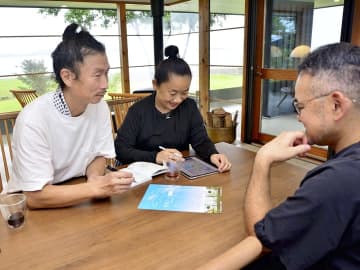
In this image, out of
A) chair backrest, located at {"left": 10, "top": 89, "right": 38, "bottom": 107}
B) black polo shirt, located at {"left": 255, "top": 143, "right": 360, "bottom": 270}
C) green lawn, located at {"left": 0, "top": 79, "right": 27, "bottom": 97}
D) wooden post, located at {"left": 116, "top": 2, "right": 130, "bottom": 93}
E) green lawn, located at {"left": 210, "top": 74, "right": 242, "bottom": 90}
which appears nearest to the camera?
black polo shirt, located at {"left": 255, "top": 143, "right": 360, "bottom": 270}

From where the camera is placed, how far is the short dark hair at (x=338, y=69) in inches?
31.3

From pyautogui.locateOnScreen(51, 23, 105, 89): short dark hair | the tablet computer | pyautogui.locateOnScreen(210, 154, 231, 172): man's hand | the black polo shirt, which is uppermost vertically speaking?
pyautogui.locateOnScreen(51, 23, 105, 89): short dark hair

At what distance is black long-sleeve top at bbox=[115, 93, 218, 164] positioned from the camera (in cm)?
178

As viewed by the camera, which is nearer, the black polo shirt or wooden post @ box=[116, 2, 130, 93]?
the black polo shirt

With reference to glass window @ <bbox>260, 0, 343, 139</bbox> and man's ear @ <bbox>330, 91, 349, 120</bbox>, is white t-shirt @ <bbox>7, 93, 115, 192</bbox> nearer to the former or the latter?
man's ear @ <bbox>330, 91, 349, 120</bbox>

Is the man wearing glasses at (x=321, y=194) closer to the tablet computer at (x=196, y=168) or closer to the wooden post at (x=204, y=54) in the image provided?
the tablet computer at (x=196, y=168)

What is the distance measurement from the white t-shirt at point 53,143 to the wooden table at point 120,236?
0.17 meters

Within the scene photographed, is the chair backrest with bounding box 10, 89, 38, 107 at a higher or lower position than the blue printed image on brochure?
higher

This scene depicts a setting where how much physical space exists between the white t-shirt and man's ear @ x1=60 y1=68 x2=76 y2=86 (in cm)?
10

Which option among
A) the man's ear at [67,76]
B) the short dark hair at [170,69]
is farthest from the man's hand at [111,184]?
the short dark hair at [170,69]

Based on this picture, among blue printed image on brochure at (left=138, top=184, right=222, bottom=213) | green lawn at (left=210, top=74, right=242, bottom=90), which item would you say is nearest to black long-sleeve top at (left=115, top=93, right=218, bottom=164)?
blue printed image on brochure at (left=138, top=184, right=222, bottom=213)

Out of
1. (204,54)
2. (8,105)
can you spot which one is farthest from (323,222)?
(8,105)

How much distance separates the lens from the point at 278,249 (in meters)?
0.74

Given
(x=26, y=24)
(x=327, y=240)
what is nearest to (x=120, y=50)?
(x=26, y=24)
